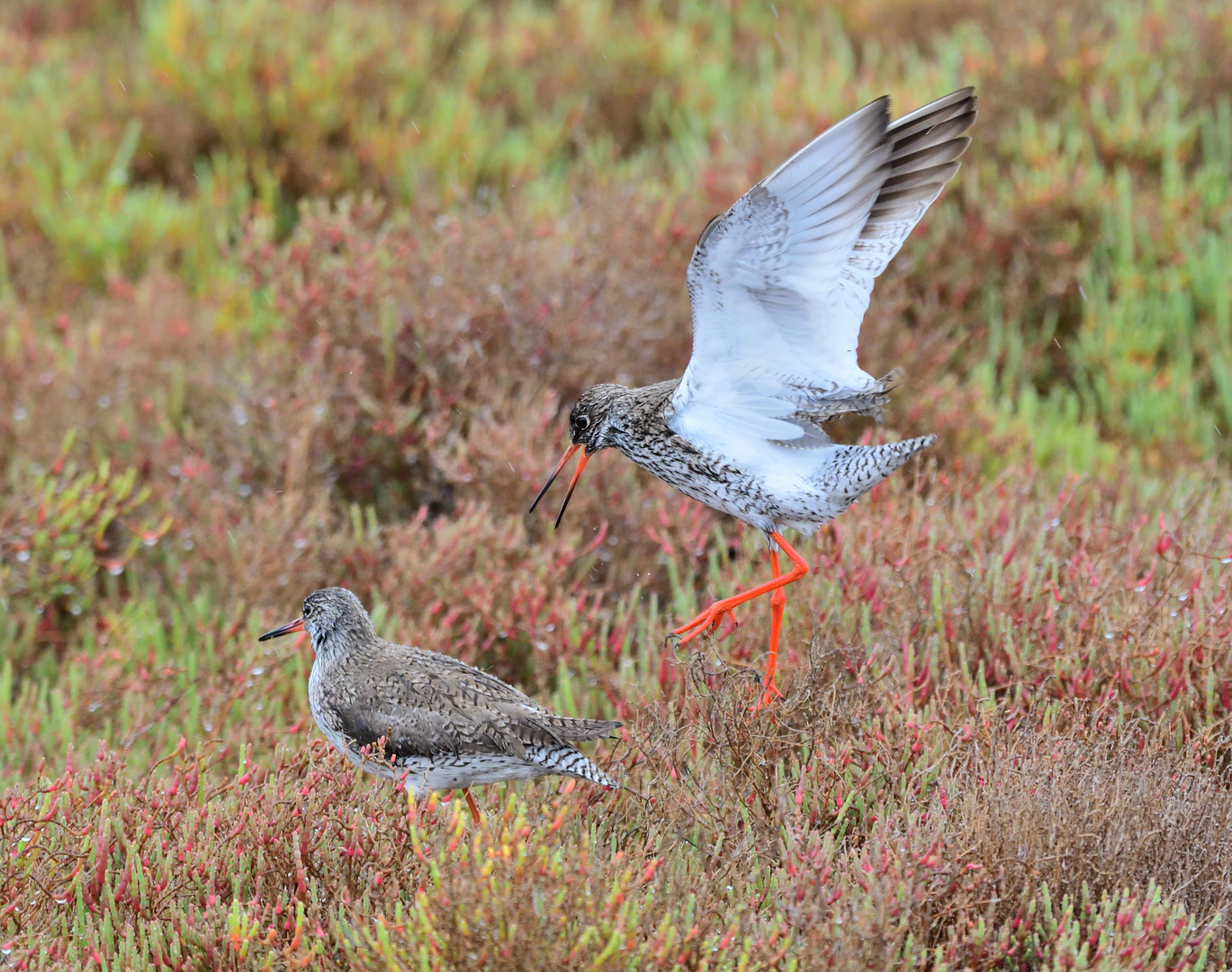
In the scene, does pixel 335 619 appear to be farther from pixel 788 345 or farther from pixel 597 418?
pixel 788 345

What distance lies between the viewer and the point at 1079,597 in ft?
14.3

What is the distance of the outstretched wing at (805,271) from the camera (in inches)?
145

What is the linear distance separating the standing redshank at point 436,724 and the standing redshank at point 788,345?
685 millimetres

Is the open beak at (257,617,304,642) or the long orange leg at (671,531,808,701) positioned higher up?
the long orange leg at (671,531,808,701)

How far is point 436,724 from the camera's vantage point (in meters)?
3.68

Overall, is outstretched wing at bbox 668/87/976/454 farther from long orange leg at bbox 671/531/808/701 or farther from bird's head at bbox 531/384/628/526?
long orange leg at bbox 671/531/808/701

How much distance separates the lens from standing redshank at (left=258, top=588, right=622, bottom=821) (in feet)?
11.7

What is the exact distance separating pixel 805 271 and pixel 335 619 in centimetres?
176

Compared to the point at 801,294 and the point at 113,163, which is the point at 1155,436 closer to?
the point at 801,294

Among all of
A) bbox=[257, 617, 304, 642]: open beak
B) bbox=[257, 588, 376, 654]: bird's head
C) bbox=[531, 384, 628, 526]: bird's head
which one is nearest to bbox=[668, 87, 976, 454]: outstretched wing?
bbox=[531, 384, 628, 526]: bird's head

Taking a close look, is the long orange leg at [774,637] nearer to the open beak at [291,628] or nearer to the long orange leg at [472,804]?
the long orange leg at [472,804]

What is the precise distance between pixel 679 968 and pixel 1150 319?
525 centimetres

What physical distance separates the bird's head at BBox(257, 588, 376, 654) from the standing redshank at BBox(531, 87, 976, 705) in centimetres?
86

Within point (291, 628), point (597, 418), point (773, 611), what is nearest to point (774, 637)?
point (773, 611)
